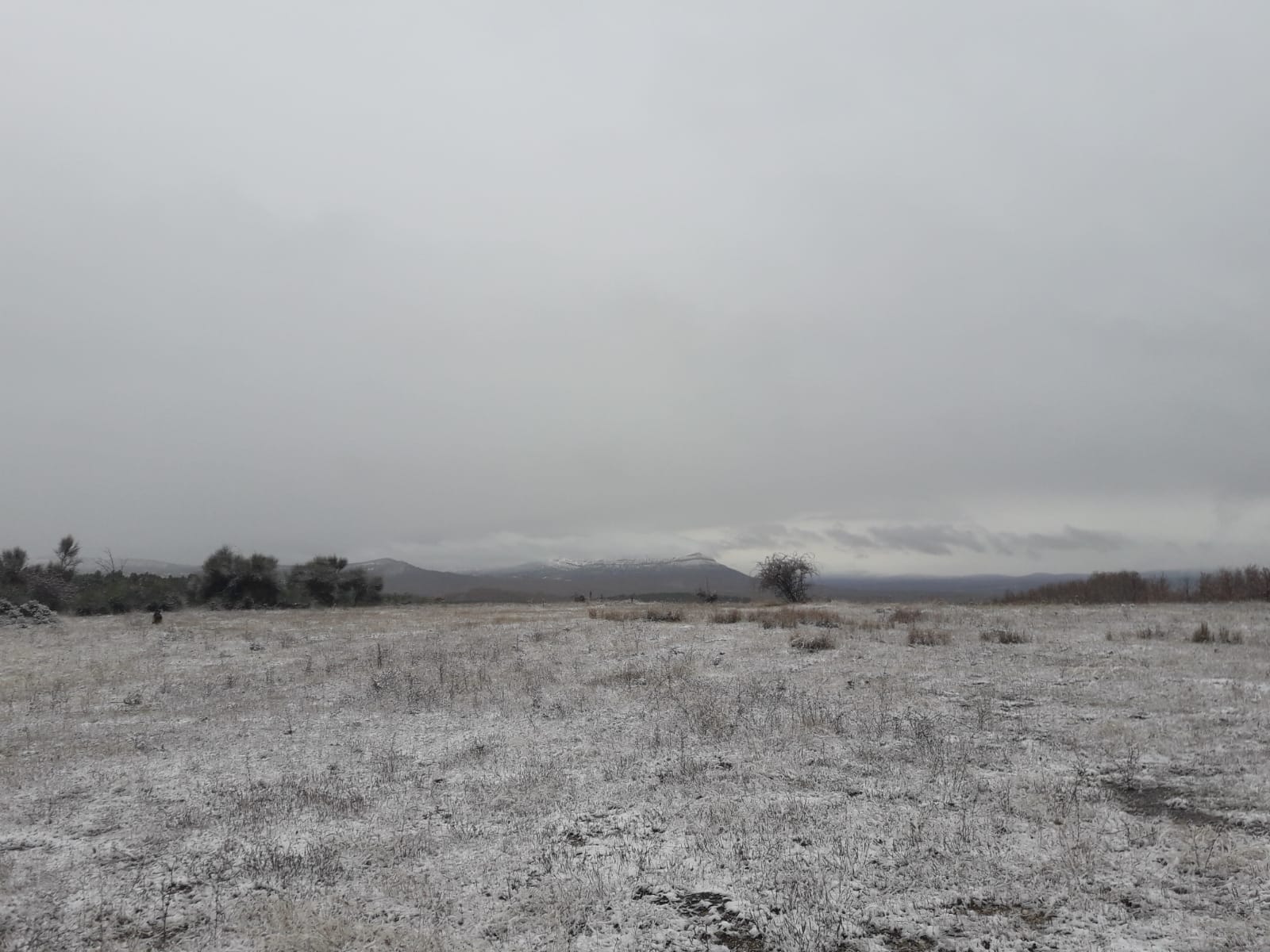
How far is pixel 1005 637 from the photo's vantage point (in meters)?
20.3

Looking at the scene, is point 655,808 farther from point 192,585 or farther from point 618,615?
point 192,585

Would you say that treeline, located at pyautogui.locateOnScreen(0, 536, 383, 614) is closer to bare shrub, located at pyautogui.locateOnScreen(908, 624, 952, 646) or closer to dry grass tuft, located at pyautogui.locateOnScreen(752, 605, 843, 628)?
dry grass tuft, located at pyautogui.locateOnScreen(752, 605, 843, 628)

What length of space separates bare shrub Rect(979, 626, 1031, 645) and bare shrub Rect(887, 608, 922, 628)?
4087 millimetres

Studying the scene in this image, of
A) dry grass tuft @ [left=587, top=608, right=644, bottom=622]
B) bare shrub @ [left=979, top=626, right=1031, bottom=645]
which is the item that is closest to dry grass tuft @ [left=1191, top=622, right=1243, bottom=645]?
bare shrub @ [left=979, top=626, right=1031, bottom=645]

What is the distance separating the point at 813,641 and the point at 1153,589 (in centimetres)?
3095

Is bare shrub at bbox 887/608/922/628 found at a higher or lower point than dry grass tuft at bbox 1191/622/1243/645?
lower

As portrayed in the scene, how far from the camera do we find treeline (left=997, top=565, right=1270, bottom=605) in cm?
3650

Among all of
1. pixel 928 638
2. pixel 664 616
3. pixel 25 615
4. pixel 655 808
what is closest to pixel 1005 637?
pixel 928 638

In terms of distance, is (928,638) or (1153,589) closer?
(928,638)

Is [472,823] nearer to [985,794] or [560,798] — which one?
[560,798]

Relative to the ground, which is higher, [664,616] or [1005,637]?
[1005,637]

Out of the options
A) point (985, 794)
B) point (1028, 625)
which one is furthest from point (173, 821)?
point (1028, 625)

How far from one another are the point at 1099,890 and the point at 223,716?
14269 millimetres

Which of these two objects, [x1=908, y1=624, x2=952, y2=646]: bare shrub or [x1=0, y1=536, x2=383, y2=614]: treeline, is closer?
[x1=908, y1=624, x2=952, y2=646]: bare shrub
